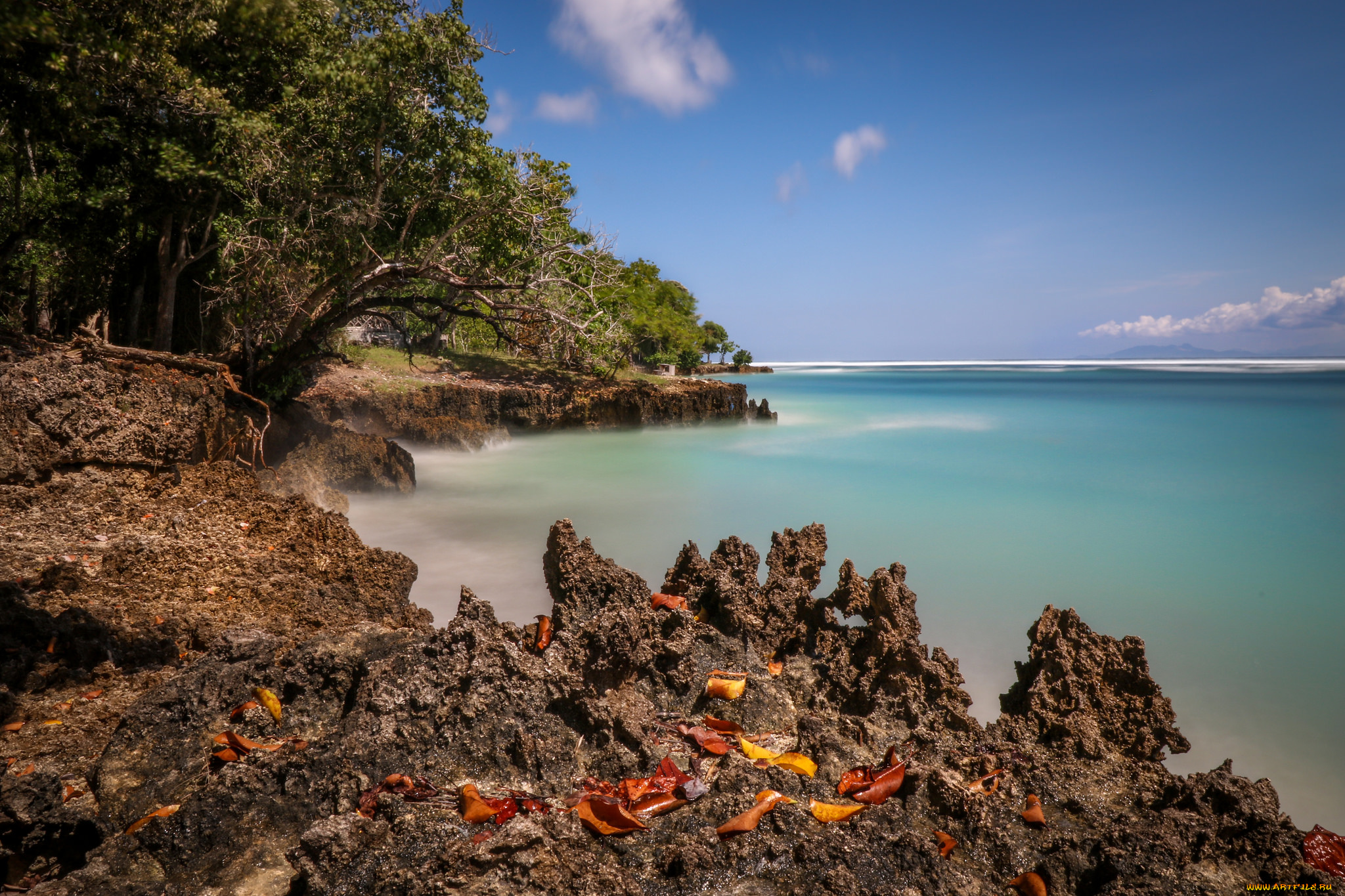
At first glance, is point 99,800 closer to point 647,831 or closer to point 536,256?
point 647,831

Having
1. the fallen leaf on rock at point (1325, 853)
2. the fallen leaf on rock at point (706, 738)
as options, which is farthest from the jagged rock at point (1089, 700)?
the fallen leaf on rock at point (706, 738)

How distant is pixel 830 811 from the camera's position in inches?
75.9

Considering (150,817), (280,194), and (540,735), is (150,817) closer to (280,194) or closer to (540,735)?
(540,735)

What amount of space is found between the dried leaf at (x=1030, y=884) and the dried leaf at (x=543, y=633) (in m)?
1.78

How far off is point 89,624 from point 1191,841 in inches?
162

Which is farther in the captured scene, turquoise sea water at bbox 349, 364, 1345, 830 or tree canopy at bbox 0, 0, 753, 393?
tree canopy at bbox 0, 0, 753, 393

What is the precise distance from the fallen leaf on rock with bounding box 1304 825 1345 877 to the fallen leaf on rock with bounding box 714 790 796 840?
141 centimetres

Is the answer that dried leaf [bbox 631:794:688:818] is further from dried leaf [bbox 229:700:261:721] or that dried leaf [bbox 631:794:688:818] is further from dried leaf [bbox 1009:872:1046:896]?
dried leaf [bbox 229:700:261:721]

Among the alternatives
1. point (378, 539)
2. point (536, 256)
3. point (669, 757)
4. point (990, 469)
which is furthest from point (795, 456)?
point (669, 757)

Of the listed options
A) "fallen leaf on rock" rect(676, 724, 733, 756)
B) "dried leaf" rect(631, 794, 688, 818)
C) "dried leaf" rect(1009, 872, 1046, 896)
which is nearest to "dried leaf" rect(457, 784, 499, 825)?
"dried leaf" rect(631, 794, 688, 818)

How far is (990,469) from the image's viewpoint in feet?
54.6

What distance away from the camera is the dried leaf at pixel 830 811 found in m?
1.91

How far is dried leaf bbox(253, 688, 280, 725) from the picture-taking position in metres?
2.30

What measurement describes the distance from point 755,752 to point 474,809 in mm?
963
